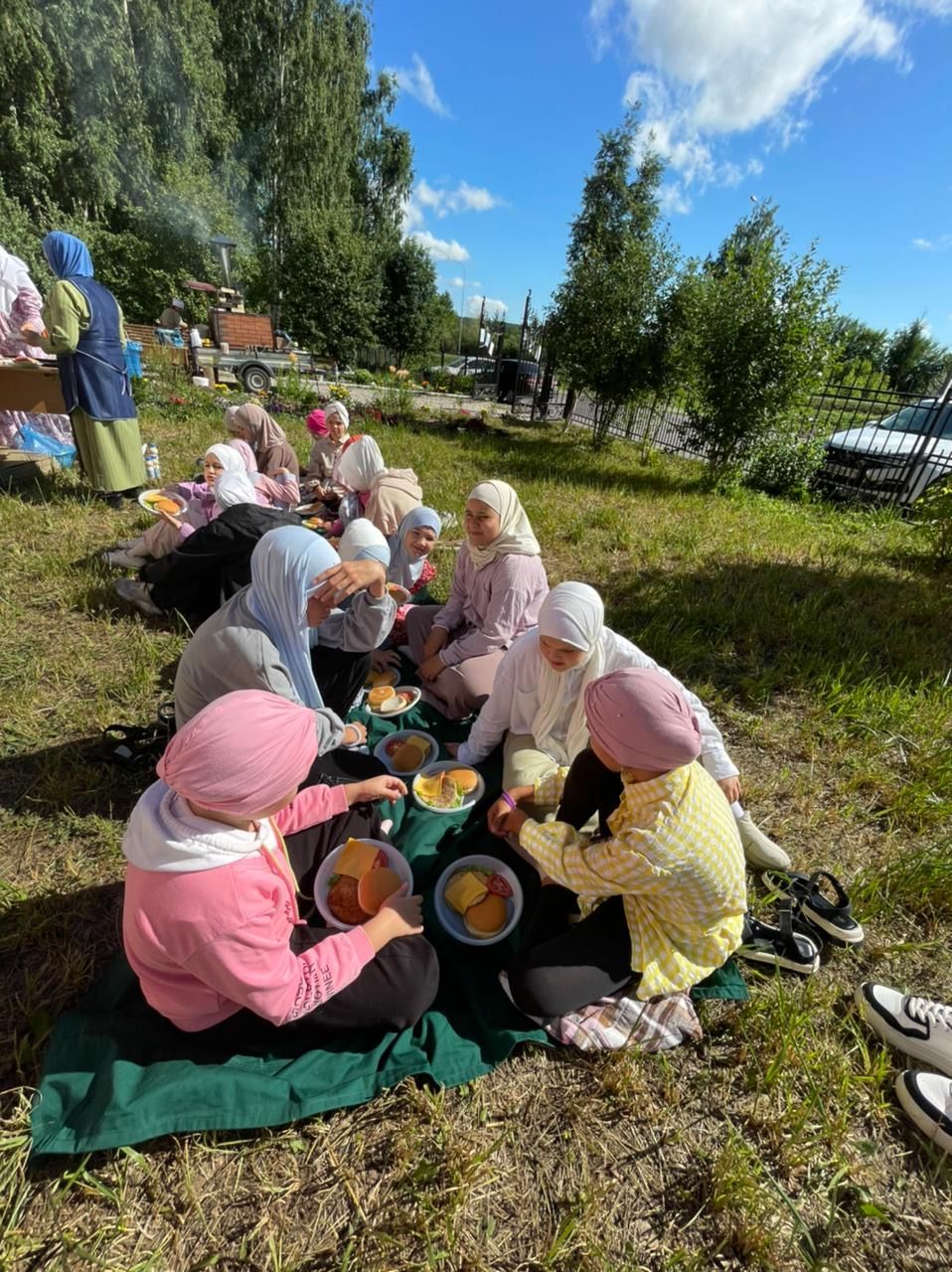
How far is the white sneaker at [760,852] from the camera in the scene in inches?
88.6

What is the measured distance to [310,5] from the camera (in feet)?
59.0

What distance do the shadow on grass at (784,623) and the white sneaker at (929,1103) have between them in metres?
2.01

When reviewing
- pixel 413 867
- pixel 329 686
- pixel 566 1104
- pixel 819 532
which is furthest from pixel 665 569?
pixel 566 1104

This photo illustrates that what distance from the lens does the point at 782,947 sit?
1.96m

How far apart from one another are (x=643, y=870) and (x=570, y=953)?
415mm

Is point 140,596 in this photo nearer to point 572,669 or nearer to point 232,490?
point 232,490

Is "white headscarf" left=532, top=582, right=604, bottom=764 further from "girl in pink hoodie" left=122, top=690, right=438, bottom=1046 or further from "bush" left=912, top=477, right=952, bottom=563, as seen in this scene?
"bush" left=912, top=477, right=952, bottom=563

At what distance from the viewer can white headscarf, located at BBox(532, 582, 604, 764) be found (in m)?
2.20

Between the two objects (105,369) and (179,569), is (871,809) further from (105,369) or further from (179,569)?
(105,369)

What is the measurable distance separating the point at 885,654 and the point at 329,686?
3725 millimetres

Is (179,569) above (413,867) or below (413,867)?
above

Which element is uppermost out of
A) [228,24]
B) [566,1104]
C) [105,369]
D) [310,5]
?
[310,5]

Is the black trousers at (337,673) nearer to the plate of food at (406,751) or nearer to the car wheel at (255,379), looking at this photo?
the plate of food at (406,751)

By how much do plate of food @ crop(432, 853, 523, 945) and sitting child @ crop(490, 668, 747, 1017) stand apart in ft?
0.38
